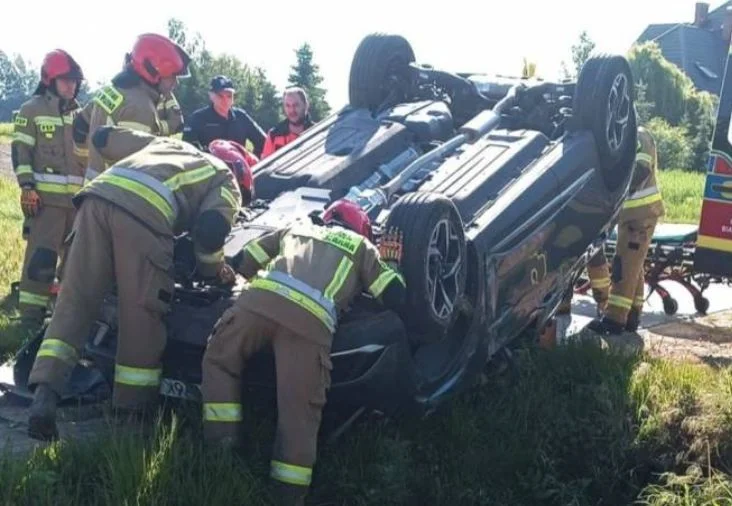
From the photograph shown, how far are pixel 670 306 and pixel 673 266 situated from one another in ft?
1.17

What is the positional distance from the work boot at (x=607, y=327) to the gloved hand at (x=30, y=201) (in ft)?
13.2

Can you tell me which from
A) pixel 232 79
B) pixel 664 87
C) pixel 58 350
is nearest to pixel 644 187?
pixel 58 350

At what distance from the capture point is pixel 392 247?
14.0 ft

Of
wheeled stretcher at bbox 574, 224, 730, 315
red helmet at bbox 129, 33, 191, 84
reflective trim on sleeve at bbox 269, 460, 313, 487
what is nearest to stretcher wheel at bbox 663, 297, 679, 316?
wheeled stretcher at bbox 574, 224, 730, 315

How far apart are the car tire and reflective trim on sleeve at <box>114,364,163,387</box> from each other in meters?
2.88

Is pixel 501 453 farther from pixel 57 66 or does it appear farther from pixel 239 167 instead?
pixel 57 66

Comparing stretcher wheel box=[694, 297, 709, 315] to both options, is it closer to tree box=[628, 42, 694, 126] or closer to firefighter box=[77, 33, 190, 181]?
firefighter box=[77, 33, 190, 181]

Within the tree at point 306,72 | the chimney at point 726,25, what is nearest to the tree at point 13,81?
the tree at point 306,72

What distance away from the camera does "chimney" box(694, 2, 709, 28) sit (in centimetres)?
5516

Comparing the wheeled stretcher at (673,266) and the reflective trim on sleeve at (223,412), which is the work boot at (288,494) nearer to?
the reflective trim on sleeve at (223,412)

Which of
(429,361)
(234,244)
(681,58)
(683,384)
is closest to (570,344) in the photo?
(683,384)

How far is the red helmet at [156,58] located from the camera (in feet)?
17.5

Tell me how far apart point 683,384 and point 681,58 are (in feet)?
162

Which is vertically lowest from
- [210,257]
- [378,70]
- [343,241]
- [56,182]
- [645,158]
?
[645,158]
